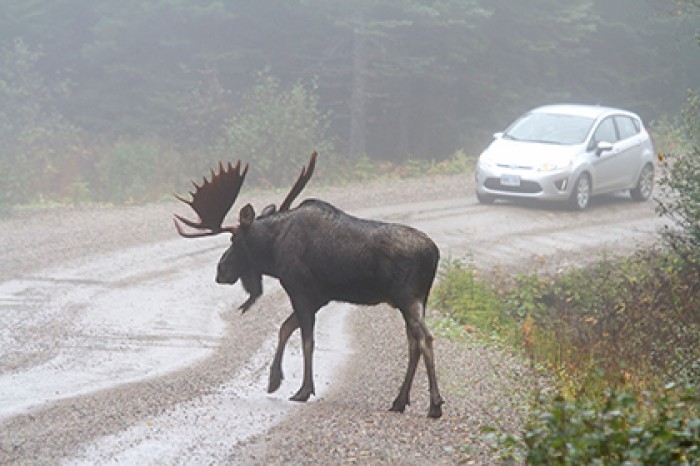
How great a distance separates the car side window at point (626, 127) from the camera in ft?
82.6

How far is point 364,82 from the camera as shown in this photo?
34156 mm

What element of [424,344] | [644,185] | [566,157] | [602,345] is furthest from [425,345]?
[644,185]

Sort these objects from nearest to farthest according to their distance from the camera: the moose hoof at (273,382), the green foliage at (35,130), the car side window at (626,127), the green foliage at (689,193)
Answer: the moose hoof at (273,382), the green foliage at (689,193), the car side window at (626,127), the green foliage at (35,130)

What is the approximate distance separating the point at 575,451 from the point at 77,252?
13727 millimetres

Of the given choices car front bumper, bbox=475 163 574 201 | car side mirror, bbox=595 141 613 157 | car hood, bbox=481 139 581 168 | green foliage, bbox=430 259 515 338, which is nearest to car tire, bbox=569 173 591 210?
car front bumper, bbox=475 163 574 201

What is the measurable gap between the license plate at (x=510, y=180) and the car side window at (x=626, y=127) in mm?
3006

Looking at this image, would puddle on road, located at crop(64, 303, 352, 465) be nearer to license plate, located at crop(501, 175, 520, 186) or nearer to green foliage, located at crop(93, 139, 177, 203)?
license plate, located at crop(501, 175, 520, 186)

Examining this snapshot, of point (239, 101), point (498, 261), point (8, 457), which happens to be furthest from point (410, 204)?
point (8, 457)

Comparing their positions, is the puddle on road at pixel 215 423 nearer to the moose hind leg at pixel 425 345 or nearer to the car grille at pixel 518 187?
the moose hind leg at pixel 425 345

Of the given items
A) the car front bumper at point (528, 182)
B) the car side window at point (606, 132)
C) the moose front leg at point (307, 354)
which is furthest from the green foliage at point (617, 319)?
the car side window at point (606, 132)

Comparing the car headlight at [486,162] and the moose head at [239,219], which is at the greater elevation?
the moose head at [239,219]

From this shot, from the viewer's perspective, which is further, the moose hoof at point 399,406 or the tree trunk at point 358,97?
the tree trunk at point 358,97

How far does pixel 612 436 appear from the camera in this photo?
223 inches

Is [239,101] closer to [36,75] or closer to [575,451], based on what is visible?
[36,75]
